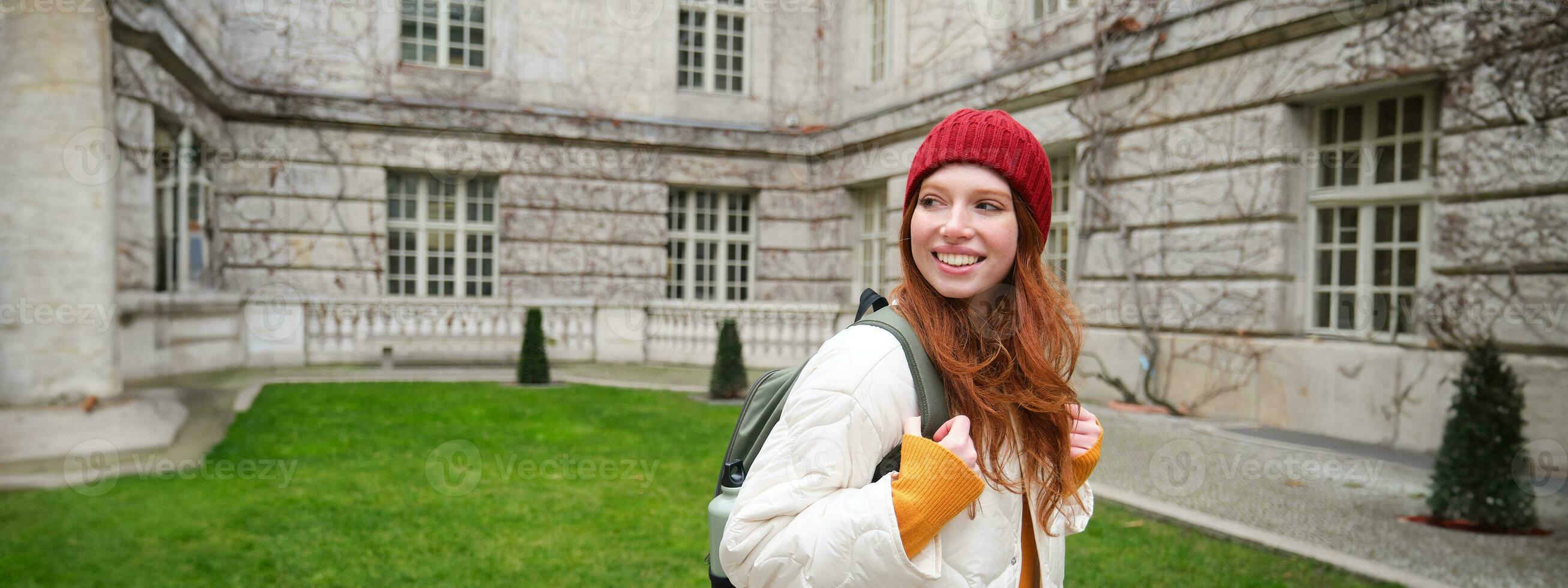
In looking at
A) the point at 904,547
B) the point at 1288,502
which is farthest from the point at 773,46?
the point at 904,547

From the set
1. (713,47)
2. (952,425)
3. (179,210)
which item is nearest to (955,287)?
(952,425)

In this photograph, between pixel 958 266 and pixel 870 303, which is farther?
pixel 870 303

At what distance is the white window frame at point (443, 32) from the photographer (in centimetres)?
1473

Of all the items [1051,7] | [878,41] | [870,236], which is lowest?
[870,236]

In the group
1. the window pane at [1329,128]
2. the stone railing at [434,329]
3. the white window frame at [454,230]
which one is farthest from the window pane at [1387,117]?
the white window frame at [454,230]

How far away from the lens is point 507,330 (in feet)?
46.7

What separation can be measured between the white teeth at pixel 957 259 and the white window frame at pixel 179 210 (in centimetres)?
1021

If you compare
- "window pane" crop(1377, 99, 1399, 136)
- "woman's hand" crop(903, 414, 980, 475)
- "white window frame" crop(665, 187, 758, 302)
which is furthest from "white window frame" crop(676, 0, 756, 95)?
"woman's hand" crop(903, 414, 980, 475)

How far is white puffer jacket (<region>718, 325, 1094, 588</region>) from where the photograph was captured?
4.64 feet

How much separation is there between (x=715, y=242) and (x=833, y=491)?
15.4 meters

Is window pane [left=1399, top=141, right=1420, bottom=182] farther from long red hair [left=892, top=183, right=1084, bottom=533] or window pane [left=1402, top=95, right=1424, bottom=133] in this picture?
long red hair [left=892, top=183, right=1084, bottom=533]

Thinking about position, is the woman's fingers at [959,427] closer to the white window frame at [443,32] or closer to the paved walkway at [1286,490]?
the paved walkway at [1286,490]

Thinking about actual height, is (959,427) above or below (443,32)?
below

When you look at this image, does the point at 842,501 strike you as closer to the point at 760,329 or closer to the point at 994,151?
the point at 994,151
